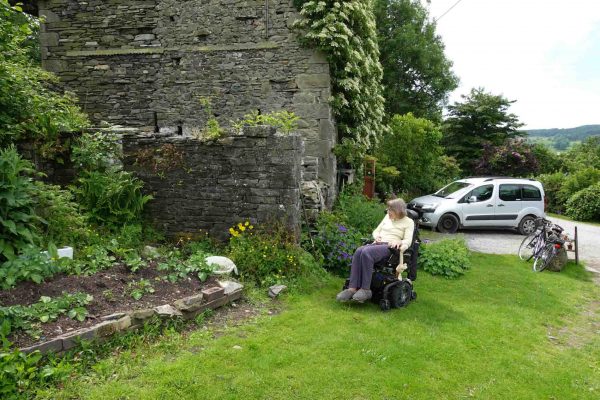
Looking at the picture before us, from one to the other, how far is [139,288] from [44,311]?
3.53 feet

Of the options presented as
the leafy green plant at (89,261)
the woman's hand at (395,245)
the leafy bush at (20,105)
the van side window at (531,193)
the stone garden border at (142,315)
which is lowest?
the stone garden border at (142,315)

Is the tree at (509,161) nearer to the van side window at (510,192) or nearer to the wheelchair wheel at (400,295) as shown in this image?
the van side window at (510,192)

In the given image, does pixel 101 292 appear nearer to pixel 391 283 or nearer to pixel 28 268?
pixel 28 268

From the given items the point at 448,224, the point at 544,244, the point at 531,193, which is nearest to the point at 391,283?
the point at 544,244

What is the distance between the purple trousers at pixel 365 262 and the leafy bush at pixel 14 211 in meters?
4.03

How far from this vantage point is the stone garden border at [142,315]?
3.46m

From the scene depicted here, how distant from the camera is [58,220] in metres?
5.60

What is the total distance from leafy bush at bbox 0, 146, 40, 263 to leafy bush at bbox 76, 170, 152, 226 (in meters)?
1.38

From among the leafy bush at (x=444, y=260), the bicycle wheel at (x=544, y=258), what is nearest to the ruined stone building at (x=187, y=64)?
the leafy bush at (x=444, y=260)

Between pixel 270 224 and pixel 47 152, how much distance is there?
151 inches

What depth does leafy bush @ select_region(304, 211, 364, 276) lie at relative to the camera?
276 inches

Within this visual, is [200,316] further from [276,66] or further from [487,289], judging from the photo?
[276,66]

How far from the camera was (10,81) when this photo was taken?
19.7 feet

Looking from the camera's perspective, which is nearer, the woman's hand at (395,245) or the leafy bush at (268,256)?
the woman's hand at (395,245)
